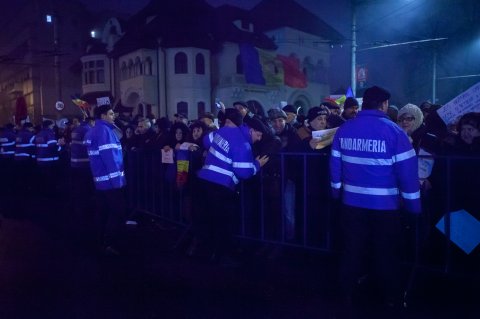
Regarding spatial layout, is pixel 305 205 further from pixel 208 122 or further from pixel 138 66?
pixel 138 66

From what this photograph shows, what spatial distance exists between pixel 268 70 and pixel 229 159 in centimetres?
1521

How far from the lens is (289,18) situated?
39000 mm

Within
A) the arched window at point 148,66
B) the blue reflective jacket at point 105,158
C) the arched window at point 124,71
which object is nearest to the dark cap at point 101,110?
the blue reflective jacket at point 105,158

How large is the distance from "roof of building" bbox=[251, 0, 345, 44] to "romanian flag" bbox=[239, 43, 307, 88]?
49.9 ft

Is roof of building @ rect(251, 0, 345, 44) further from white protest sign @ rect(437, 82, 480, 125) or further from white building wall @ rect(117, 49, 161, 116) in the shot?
white protest sign @ rect(437, 82, 480, 125)

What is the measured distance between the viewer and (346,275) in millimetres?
3975

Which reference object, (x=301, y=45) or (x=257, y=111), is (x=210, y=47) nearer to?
(x=301, y=45)

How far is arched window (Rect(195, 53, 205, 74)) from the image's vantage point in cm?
3209

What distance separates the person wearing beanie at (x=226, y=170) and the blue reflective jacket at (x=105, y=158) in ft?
3.93

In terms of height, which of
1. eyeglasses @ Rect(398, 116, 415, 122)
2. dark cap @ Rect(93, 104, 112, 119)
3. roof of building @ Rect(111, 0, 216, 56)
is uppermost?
roof of building @ Rect(111, 0, 216, 56)

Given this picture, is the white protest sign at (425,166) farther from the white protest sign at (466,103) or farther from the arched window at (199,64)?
the arched window at (199,64)

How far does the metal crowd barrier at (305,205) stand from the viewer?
4.38 m

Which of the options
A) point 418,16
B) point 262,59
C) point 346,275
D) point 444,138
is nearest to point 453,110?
point 444,138

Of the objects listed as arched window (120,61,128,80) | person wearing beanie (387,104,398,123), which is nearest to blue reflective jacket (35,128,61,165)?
person wearing beanie (387,104,398,123)
